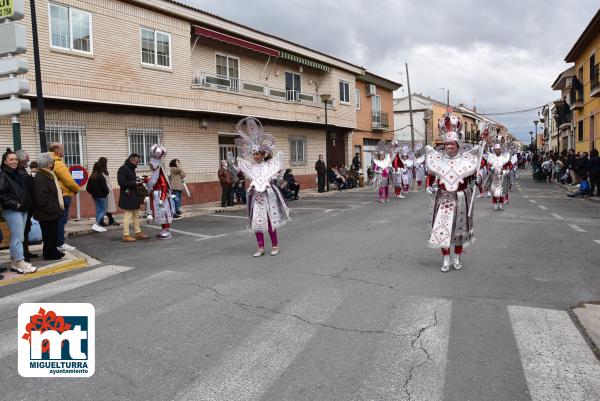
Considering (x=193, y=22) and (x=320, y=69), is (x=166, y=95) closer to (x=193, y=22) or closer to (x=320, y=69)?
(x=193, y=22)

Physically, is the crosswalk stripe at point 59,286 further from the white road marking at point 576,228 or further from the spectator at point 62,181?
the white road marking at point 576,228

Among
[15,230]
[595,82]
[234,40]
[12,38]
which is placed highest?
[234,40]

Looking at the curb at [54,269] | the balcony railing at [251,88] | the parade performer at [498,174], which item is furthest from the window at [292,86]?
the curb at [54,269]

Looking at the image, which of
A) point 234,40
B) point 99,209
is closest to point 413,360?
point 99,209

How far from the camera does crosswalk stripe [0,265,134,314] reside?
6051mm

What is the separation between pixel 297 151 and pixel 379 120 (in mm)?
11186

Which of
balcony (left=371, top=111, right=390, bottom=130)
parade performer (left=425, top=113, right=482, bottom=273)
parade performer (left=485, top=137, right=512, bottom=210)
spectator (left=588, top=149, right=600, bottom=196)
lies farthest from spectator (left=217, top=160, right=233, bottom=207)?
balcony (left=371, top=111, right=390, bottom=130)

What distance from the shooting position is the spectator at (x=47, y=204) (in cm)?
827

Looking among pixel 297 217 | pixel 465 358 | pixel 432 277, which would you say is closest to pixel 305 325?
pixel 465 358

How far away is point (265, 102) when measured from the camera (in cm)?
2270

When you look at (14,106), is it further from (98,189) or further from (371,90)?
(371,90)

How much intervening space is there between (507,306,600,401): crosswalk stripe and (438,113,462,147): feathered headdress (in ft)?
9.37

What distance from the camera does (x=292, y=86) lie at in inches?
1040

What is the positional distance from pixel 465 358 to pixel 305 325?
149 cm
